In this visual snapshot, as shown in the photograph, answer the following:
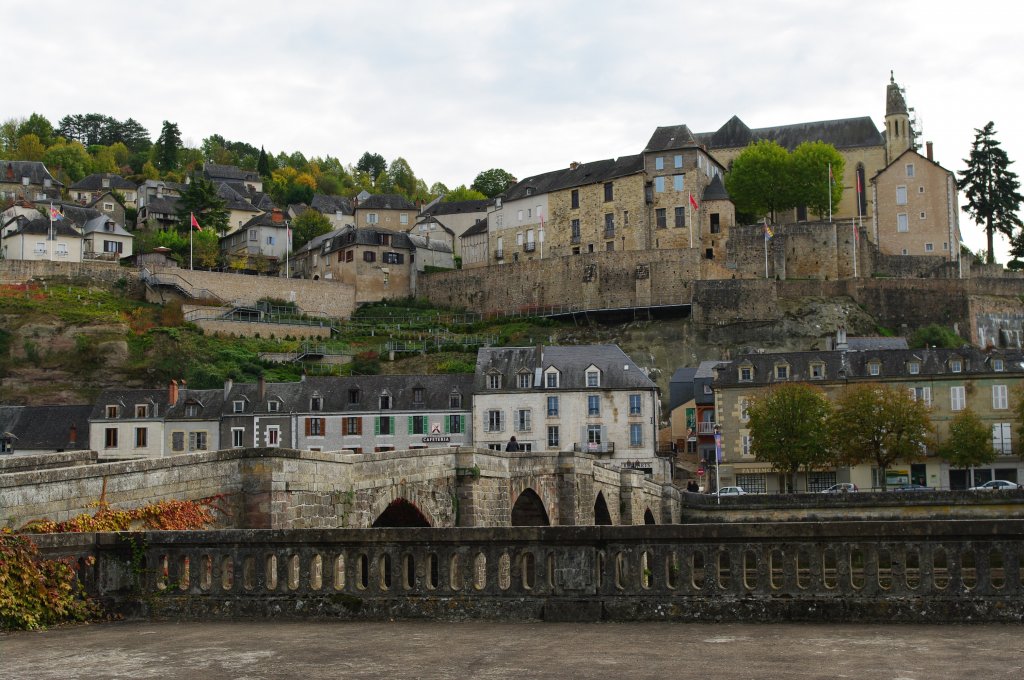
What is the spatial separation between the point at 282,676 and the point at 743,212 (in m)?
94.1

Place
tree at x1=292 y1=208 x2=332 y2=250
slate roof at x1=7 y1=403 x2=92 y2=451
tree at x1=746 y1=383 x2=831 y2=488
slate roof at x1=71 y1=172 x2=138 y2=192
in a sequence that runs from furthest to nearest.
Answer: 1. slate roof at x1=71 y1=172 x2=138 y2=192
2. tree at x1=292 y1=208 x2=332 y2=250
3. slate roof at x1=7 y1=403 x2=92 y2=451
4. tree at x1=746 y1=383 x2=831 y2=488

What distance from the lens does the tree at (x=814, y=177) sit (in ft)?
322

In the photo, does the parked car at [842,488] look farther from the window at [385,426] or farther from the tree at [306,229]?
the tree at [306,229]

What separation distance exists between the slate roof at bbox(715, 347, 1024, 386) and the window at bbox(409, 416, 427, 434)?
14.6 m

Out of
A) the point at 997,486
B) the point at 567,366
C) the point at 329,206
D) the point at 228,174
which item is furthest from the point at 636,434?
the point at 228,174

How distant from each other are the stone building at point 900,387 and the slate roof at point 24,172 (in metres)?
98.6

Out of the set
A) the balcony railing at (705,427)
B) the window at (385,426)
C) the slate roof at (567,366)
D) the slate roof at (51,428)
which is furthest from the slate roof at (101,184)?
the balcony railing at (705,427)

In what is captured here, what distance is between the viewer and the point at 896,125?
10681cm

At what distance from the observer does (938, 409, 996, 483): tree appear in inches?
2281

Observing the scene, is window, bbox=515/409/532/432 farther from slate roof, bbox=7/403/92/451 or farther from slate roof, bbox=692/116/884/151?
slate roof, bbox=692/116/884/151

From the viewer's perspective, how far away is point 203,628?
43.2 ft

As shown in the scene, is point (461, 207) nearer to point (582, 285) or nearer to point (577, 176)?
point (577, 176)

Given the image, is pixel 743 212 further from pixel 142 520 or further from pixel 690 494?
pixel 142 520

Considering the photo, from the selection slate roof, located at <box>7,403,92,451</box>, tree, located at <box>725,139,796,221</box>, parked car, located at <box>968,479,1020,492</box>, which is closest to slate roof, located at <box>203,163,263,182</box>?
tree, located at <box>725,139,796,221</box>
